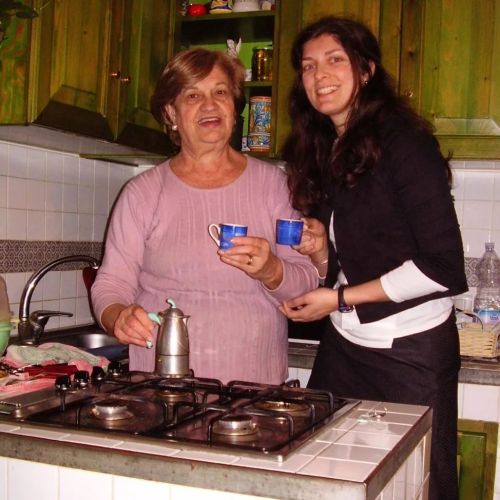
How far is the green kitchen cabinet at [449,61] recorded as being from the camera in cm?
248

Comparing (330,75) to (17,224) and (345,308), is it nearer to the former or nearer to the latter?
(345,308)

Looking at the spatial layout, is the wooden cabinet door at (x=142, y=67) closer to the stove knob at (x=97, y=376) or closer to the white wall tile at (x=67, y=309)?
the white wall tile at (x=67, y=309)

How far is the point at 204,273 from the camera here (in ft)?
5.72

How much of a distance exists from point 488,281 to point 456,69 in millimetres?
790

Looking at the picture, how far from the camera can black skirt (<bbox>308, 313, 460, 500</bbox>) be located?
1732mm

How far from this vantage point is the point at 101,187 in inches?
115


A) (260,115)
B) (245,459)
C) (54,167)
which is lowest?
(245,459)

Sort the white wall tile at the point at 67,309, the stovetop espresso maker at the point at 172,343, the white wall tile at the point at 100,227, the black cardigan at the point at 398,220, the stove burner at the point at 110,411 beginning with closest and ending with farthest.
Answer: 1. the stove burner at the point at 110,411
2. the stovetop espresso maker at the point at 172,343
3. the black cardigan at the point at 398,220
4. the white wall tile at the point at 67,309
5. the white wall tile at the point at 100,227

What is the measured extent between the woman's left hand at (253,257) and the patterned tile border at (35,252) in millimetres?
1084

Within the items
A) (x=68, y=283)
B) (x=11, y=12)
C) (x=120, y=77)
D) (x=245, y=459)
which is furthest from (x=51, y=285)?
(x=245, y=459)

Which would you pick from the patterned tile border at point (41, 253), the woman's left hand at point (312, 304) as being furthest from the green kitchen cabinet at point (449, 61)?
the woman's left hand at point (312, 304)

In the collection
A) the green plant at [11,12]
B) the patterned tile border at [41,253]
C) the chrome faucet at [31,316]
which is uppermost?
the green plant at [11,12]

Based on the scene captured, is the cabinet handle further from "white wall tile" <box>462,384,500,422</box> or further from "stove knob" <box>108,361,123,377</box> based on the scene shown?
"white wall tile" <box>462,384,500,422</box>

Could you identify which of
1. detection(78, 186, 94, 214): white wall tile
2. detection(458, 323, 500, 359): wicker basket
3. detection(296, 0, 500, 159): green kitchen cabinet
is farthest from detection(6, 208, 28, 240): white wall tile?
detection(458, 323, 500, 359): wicker basket
